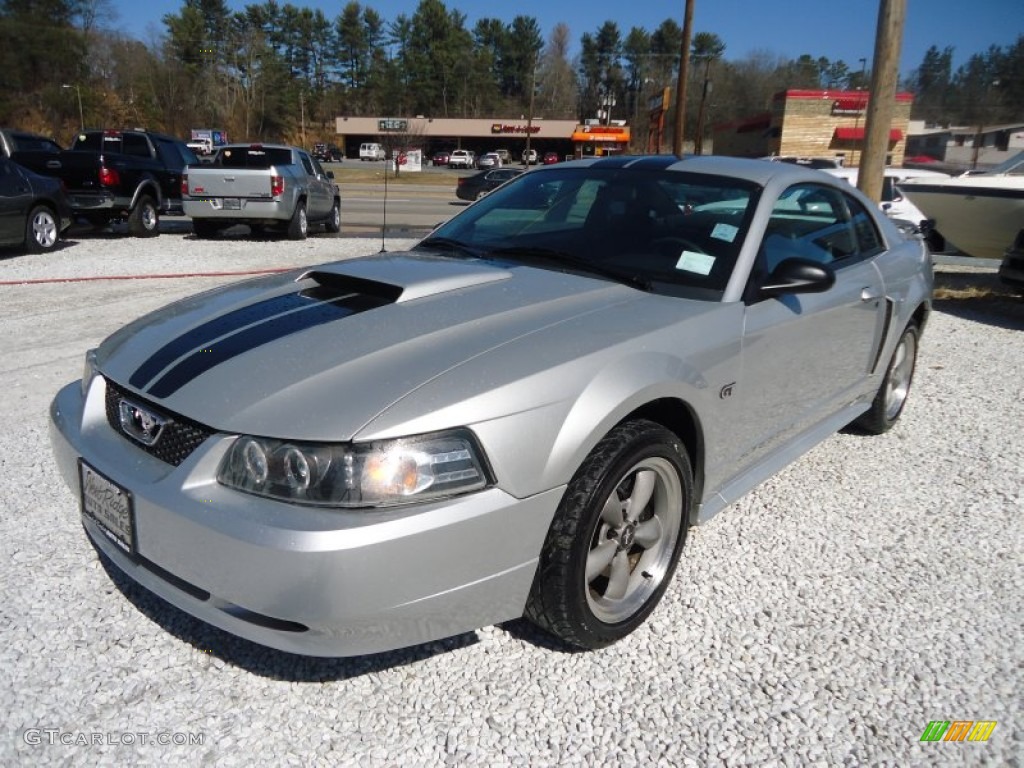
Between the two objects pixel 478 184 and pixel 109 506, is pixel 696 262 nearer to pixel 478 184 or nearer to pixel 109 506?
pixel 109 506

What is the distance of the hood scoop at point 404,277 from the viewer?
2.74m

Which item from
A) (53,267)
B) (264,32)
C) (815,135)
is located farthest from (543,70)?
(53,267)

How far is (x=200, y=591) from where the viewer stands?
2.05 meters

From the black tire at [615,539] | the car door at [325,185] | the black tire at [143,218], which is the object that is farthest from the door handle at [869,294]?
the black tire at [143,218]

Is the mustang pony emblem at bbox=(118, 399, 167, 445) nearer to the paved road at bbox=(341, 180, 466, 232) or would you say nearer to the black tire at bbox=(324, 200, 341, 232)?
the paved road at bbox=(341, 180, 466, 232)

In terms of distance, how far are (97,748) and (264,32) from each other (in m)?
112

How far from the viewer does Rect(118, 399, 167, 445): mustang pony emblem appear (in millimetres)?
2205

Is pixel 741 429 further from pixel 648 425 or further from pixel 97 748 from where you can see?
pixel 97 748

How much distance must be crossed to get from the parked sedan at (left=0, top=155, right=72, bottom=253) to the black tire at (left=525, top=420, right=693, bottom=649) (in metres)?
10.3

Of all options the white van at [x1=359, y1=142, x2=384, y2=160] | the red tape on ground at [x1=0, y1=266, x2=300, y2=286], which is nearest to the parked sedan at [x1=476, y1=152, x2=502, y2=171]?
the white van at [x1=359, y1=142, x2=384, y2=160]

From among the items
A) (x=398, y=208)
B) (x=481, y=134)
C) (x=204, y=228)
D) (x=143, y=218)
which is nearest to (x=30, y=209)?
(x=143, y=218)

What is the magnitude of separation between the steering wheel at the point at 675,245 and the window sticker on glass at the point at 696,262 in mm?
29

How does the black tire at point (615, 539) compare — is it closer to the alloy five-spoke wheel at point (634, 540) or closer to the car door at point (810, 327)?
the alloy five-spoke wheel at point (634, 540)

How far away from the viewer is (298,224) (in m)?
13.0
